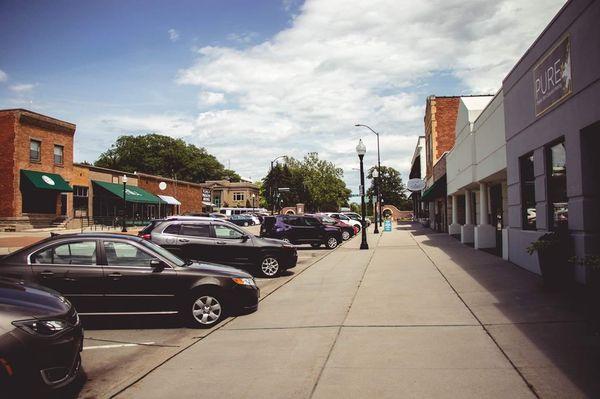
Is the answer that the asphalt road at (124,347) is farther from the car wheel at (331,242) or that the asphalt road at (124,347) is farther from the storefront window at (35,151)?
the storefront window at (35,151)

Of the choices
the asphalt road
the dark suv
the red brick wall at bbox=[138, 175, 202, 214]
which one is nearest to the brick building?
the red brick wall at bbox=[138, 175, 202, 214]

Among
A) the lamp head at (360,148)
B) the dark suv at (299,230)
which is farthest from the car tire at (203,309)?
the lamp head at (360,148)

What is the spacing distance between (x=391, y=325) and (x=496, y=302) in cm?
250

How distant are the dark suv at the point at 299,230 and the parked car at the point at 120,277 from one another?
14.6 metres

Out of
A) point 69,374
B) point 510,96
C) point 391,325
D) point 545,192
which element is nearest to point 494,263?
point 545,192

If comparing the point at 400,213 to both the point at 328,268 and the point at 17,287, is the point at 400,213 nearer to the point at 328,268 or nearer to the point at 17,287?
the point at 328,268

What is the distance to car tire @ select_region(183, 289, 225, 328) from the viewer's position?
7.91 m

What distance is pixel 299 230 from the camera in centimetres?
2344

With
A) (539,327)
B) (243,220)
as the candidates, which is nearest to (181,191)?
(243,220)

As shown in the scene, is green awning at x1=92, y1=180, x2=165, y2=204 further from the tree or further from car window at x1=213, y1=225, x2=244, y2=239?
the tree

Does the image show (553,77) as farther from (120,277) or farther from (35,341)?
(35,341)

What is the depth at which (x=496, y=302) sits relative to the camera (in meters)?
8.76

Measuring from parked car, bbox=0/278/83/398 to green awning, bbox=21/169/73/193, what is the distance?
33319 millimetres

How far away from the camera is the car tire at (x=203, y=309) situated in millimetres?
7910
